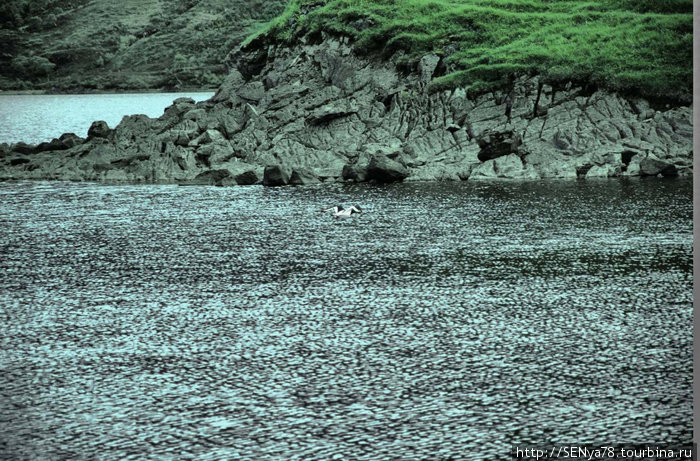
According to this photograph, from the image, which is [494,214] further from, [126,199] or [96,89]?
[96,89]

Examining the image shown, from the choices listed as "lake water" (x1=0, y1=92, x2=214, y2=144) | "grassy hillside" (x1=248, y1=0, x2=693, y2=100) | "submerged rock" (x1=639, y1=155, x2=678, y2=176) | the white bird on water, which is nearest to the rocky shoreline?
"submerged rock" (x1=639, y1=155, x2=678, y2=176)

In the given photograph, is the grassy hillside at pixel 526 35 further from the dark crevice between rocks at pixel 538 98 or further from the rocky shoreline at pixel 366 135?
the rocky shoreline at pixel 366 135

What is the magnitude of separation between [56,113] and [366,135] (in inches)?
4638

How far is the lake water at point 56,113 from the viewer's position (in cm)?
11119

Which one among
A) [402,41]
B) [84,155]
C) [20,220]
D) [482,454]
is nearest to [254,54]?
[402,41]

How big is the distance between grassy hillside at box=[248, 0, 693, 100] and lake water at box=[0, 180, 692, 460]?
27148mm

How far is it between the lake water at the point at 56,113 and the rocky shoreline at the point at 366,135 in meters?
43.8

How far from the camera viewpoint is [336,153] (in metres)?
46.2

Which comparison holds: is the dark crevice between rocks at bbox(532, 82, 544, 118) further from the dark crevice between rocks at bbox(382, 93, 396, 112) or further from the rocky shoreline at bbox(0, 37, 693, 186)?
the dark crevice between rocks at bbox(382, 93, 396, 112)

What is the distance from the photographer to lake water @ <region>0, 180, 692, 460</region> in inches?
351

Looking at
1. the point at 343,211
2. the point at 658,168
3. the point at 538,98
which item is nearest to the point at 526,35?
the point at 538,98

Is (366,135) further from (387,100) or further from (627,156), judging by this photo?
(627,156)

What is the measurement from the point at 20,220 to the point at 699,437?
26102 mm

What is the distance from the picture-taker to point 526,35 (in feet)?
189
